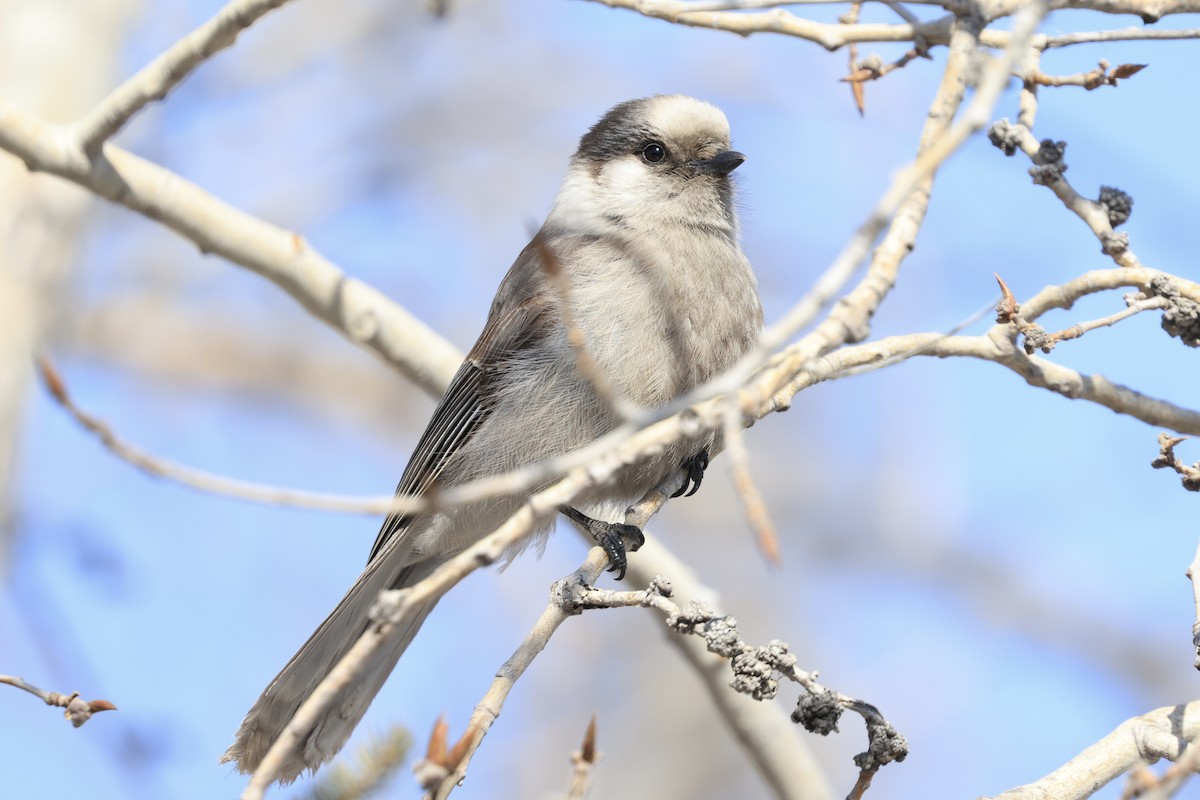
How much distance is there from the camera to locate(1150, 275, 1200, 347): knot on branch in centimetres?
286

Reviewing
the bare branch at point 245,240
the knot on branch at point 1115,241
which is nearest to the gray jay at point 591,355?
the bare branch at point 245,240

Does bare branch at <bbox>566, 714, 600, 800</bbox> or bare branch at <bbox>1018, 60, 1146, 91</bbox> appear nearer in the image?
bare branch at <bbox>566, 714, 600, 800</bbox>

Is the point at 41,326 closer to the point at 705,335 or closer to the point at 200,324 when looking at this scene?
the point at 200,324

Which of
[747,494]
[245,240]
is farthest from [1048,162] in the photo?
[245,240]

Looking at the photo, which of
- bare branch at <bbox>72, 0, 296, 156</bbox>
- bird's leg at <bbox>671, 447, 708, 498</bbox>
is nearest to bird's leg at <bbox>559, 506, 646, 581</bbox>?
bird's leg at <bbox>671, 447, 708, 498</bbox>

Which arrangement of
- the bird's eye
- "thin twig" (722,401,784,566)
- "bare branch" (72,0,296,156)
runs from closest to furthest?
1. "thin twig" (722,401,784,566)
2. "bare branch" (72,0,296,156)
3. the bird's eye

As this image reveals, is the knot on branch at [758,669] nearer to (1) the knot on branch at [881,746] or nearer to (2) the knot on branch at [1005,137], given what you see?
(1) the knot on branch at [881,746]

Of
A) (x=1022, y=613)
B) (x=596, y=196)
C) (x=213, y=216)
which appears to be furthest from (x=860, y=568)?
(x=213, y=216)

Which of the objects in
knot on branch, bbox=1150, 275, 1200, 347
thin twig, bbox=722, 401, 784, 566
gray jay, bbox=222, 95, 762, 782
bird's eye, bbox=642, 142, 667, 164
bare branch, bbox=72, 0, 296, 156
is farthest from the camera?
bird's eye, bbox=642, 142, 667, 164

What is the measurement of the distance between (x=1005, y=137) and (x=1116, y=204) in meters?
0.30

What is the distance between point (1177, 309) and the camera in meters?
2.86

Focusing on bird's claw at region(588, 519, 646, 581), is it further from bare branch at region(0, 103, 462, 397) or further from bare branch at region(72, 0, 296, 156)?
bare branch at region(72, 0, 296, 156)

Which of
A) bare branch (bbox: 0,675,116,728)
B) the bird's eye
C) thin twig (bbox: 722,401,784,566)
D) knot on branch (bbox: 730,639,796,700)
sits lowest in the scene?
thin twig (bbox: 722,401,784,566)

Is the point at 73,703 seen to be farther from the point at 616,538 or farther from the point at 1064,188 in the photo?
the point at 1064,188
